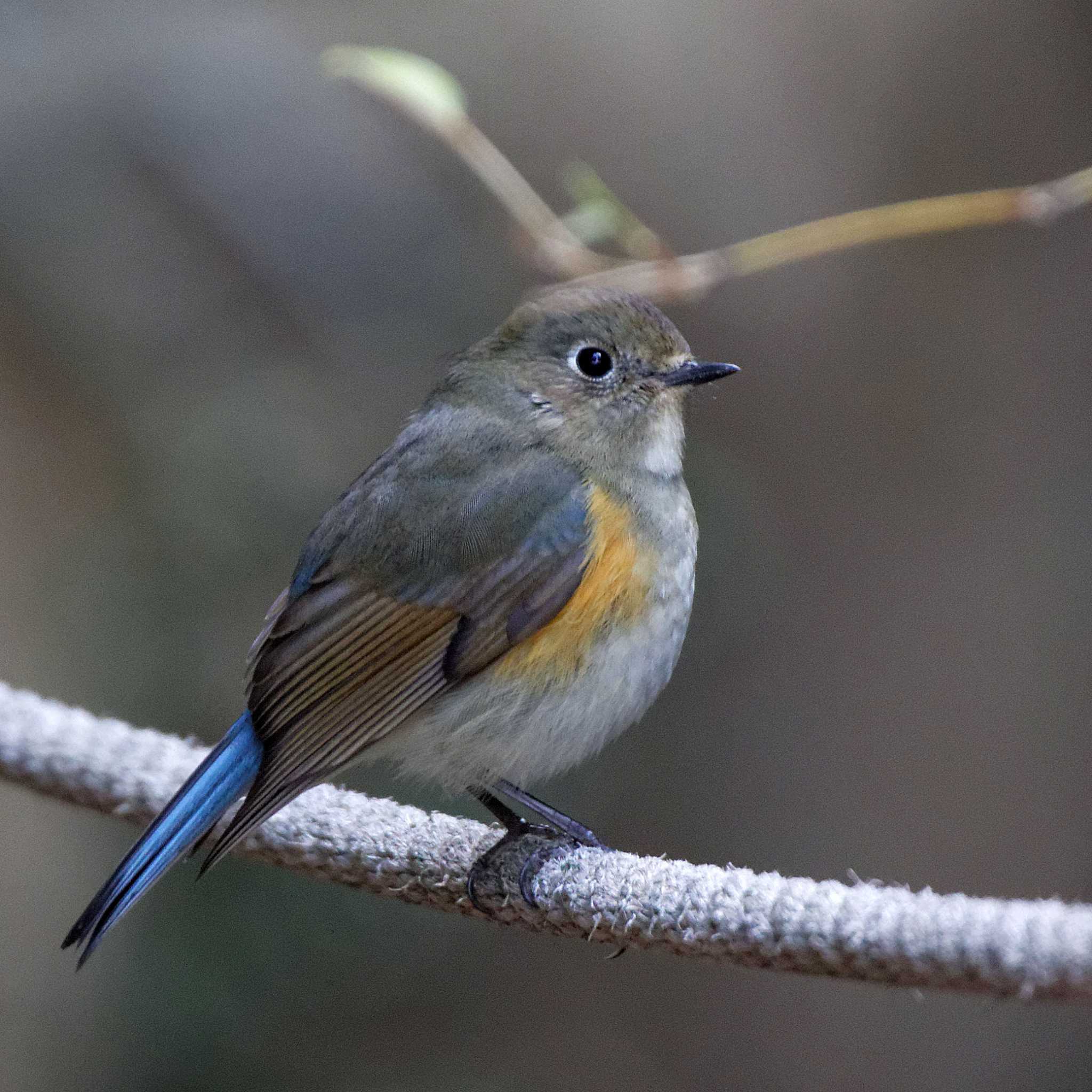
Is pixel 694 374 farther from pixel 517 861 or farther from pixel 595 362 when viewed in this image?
pixel 517 861

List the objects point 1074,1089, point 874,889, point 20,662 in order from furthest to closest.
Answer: point 20,662 < point 1074,1089 < point 874,889

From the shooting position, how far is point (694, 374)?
2.71 m

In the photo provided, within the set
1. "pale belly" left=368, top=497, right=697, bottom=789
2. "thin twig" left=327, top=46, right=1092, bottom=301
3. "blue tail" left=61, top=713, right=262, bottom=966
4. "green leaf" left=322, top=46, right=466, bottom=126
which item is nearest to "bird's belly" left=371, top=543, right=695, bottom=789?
"pale belly" left=368, top=497, right=697, bottom=789

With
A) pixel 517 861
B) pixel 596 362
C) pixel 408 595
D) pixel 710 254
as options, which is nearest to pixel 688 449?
pixel 710 254

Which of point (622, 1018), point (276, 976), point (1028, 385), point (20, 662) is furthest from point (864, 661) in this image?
point (20, 662)

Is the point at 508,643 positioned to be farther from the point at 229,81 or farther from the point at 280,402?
the point at 229,81

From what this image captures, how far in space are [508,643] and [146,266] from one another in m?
2.49

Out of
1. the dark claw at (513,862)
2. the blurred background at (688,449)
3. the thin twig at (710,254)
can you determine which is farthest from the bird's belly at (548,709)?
the blurred background at (688,449)

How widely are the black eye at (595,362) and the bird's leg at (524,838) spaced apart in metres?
0.78

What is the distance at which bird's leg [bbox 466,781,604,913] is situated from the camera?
2354 millimetres

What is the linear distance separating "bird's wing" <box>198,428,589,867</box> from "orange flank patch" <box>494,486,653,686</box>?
0.02 m

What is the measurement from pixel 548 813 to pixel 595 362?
0.85 m

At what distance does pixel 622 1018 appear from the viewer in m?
4.15

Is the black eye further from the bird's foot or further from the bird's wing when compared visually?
the bird's foot
